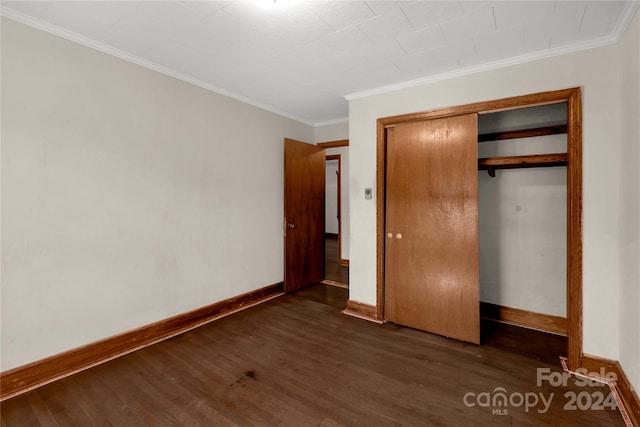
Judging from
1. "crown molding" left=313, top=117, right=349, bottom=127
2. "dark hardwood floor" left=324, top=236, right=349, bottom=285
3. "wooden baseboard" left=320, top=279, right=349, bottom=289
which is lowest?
"wooden baseboard" left=320, top=279, right=349, bottom=289

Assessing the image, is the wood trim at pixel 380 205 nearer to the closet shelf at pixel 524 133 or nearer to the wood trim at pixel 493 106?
the wood trim at pixel 493 106

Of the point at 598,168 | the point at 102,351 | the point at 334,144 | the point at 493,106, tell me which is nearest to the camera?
the point at 598,168

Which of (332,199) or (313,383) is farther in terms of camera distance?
(332,199)

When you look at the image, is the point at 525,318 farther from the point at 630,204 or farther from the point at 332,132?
the point at 332,132

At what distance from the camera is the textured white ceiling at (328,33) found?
182 cm

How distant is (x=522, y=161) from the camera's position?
279 cm

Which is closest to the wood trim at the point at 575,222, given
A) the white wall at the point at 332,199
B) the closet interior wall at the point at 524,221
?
the closet interior wall at the point at 524,221

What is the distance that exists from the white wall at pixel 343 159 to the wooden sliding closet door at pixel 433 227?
129 centimetres

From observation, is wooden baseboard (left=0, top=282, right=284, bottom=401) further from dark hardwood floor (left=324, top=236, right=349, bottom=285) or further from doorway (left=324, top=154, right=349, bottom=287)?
doorway (left=324, top=154, right=349, bottom=287)

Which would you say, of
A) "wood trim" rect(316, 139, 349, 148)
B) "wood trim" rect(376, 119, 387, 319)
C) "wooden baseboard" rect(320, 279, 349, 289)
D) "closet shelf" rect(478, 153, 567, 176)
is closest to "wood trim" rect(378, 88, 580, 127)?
"wood trim" rect(376, 119, 387, 319)

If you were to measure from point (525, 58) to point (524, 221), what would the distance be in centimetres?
157

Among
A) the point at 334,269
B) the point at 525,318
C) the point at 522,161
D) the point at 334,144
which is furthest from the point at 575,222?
the point at 334,269

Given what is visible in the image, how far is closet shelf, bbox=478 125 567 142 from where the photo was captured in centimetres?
277

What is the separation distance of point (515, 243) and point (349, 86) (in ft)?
8.01
